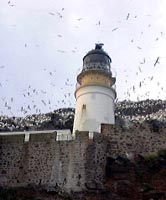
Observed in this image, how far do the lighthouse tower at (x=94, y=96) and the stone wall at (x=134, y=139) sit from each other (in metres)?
2.20

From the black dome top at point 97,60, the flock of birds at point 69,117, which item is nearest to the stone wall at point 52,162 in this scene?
the flock of birds at point 69,117

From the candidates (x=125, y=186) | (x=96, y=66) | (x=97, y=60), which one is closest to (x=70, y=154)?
(x=125, y=186)

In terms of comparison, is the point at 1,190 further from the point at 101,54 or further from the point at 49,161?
the point at 101,54

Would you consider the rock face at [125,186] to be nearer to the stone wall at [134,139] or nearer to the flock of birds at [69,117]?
the stone wall at [134,139]

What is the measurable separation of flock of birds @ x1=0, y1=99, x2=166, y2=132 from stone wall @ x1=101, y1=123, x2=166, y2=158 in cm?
116

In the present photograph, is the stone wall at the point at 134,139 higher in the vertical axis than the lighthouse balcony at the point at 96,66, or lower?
lower

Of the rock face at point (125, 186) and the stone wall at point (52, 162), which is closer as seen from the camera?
the rock face at point (125, 186)

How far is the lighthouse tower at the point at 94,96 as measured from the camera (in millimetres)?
32031

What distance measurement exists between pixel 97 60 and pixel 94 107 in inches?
132

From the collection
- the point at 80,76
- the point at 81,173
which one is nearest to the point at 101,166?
the point at 81,173

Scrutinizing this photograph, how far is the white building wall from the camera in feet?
105

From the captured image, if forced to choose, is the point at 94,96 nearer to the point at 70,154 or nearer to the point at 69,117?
the point at 70,154

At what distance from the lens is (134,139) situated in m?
29.0

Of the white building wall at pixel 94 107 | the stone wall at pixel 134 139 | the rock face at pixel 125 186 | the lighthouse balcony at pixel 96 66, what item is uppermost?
the lighthouse balcony at pixel 96 66
